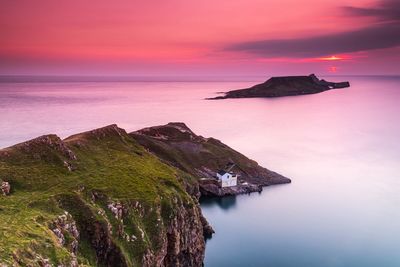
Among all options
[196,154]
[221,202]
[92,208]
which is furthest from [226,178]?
[92,208]

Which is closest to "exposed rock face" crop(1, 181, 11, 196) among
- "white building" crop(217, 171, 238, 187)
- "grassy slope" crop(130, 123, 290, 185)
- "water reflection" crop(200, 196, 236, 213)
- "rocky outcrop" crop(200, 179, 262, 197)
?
"water reflection" crop(200, 196, 236, 213)

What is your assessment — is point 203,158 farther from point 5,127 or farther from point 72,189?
point 5,127

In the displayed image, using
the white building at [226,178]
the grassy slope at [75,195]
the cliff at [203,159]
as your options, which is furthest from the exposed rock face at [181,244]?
the white building at [226,178]

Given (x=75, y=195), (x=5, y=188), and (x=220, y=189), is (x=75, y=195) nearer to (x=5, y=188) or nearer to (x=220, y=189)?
(x=5, y=188)

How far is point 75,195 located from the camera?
43.3 meters

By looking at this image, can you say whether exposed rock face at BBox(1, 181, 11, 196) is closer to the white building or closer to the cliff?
the cliff

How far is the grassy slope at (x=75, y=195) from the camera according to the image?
32438 millimetres

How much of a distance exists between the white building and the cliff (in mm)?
1571

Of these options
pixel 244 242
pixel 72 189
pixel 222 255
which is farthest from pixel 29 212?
pixel 244 242

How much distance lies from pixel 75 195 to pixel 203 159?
69559 mm

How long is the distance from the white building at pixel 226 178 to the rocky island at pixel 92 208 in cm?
2712

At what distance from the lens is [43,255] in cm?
3084

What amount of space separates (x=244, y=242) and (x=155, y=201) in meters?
28.4

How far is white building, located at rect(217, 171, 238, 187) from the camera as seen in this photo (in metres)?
101
